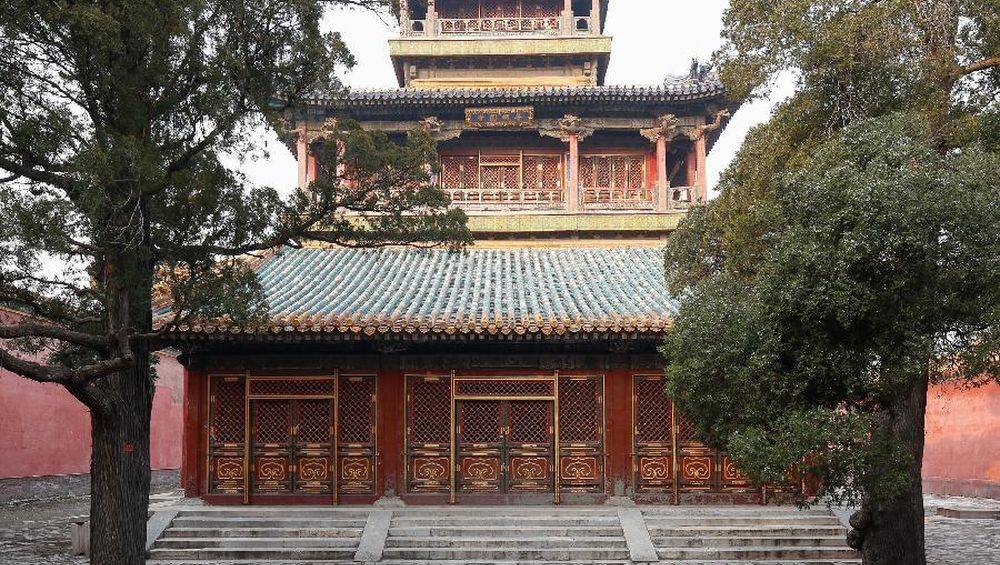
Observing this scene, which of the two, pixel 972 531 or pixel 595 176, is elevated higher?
pixel 595 176

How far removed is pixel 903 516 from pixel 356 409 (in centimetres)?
771

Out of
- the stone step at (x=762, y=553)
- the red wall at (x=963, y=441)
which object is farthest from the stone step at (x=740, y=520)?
the red wall at (x=963, y=441)

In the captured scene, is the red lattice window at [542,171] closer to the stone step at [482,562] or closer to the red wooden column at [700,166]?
the red wooden column at [700,166]

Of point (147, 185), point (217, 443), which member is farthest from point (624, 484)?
point (147, 185)

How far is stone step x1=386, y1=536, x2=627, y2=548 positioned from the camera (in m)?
12.1

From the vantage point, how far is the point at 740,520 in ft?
41.5

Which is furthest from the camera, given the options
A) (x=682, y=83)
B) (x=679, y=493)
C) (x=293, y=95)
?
(x=682, y=83)

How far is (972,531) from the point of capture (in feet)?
50.3

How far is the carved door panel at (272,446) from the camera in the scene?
13.5 metres

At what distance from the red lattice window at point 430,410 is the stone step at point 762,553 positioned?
3.61 m

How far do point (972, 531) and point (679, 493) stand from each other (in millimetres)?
5626

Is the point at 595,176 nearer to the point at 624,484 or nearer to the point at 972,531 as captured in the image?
the point at 624,484

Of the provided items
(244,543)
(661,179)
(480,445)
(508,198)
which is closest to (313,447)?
(244,543)

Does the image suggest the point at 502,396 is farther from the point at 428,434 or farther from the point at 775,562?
the point at 775,562
